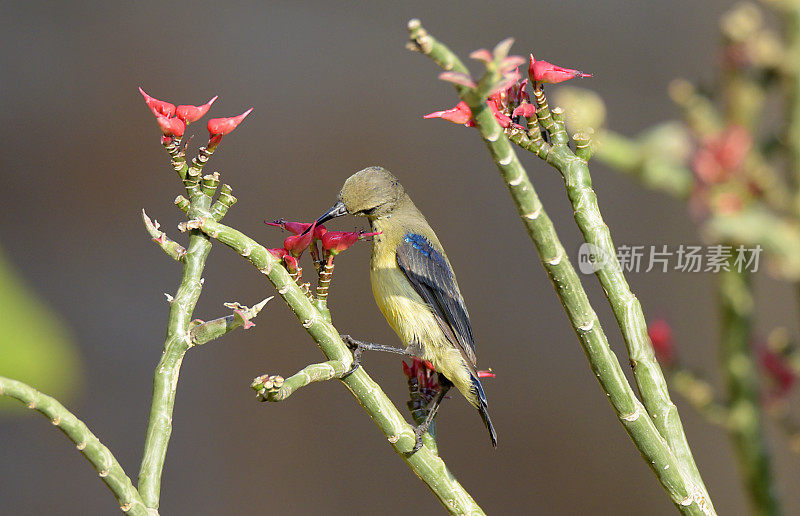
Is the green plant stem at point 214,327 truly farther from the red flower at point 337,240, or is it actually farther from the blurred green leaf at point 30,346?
the blurred green leaf at point 30,346

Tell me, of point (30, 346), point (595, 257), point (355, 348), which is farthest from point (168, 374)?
point (30, 346)

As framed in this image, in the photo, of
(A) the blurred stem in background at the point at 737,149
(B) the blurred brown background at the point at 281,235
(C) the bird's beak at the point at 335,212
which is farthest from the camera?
(B) the blurred brown background at the point at 281,235

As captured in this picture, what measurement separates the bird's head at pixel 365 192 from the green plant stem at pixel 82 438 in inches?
18.9

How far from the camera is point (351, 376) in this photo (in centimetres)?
62

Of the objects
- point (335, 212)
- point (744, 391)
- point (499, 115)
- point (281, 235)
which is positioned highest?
point (281, 235)

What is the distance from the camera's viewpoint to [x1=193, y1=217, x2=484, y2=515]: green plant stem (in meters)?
0.58

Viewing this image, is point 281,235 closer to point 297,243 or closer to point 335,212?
point 335,212

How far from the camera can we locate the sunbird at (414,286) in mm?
972

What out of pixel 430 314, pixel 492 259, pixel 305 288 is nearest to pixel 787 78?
pixel 305 288

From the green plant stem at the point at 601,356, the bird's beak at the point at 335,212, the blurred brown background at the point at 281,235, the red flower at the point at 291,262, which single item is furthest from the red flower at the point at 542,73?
the blurred brown background at the point at 281,235

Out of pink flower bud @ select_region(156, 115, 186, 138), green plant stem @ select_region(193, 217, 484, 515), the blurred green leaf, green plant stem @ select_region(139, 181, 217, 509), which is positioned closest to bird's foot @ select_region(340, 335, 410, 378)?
green plant stem @ select_region(193, 217, 484, 515)

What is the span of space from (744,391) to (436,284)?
1.89 feet

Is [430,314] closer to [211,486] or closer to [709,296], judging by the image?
[211,486]

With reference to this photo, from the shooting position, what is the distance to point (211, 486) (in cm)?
216
